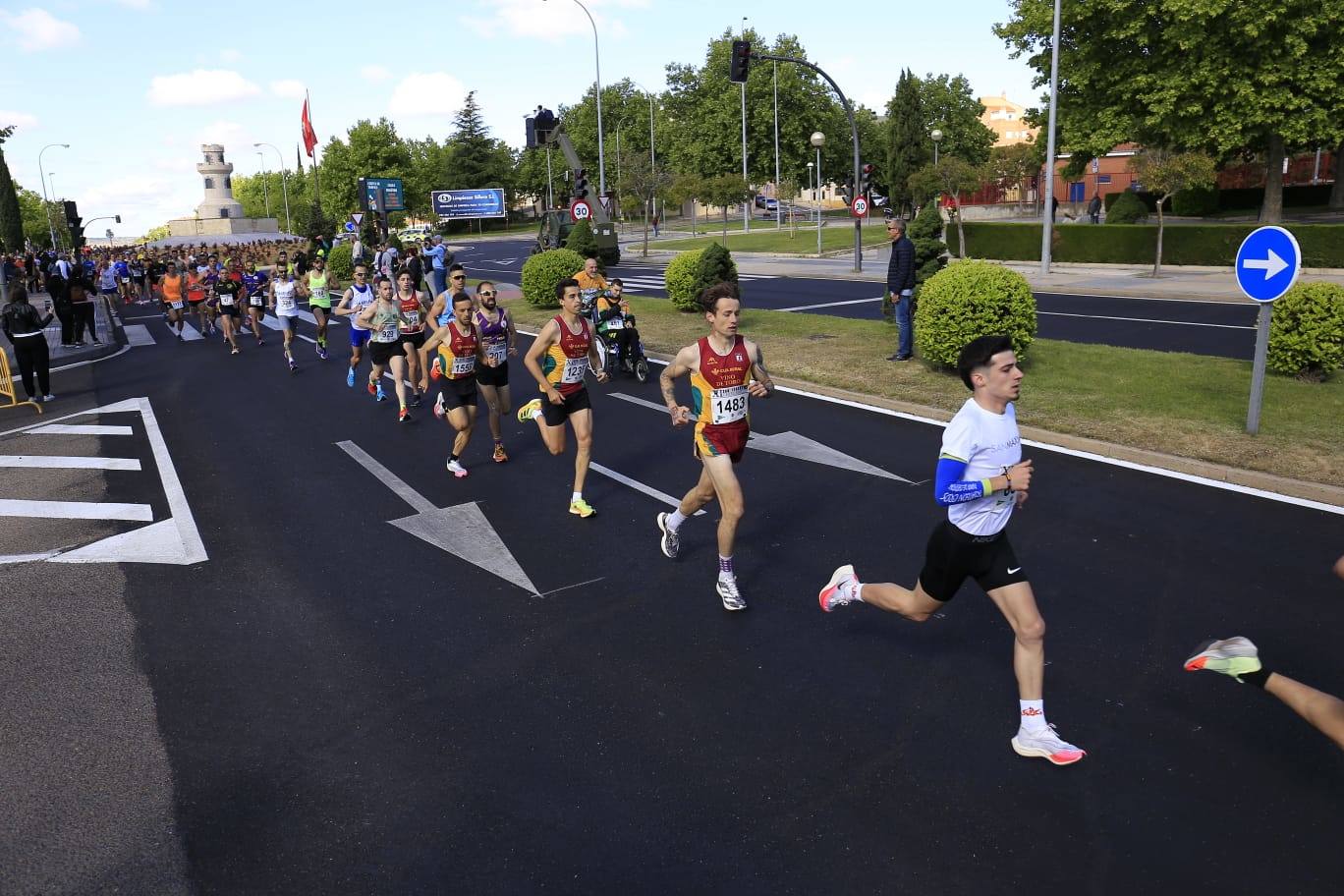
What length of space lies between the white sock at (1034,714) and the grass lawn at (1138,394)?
519cm

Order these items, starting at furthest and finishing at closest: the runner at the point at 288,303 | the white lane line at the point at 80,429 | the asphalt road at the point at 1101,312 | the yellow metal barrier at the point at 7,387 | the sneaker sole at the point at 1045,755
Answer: the runner at the point at 288,303 → the asphalt road at the point at 1101,312 → the yellow metal barrier at the point at 7,387 → the white lane line at the point at 80,429 → the sneaker sole at the point at 1045,755

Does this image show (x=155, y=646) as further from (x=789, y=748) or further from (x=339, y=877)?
(x=789, y=748)

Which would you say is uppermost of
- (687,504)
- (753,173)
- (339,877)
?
(753,173)

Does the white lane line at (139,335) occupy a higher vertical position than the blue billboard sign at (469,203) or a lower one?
lower

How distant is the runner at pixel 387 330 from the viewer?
41.0ft

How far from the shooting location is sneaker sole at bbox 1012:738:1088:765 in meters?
4.52

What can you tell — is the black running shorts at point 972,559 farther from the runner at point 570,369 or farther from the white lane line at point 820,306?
the white lane line at point 820,306

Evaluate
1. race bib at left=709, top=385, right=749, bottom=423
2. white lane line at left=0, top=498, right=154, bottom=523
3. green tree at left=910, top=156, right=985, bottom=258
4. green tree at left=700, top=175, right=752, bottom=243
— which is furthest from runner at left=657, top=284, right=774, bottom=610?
green tree at left=700, top=175, right=752, bottom=243

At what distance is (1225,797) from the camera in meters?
4.24

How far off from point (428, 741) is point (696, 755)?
136cm

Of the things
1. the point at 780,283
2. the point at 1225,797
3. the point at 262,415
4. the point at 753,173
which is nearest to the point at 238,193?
the point at 753,173

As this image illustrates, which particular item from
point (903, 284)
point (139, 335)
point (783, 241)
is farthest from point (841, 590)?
point (783, 241)

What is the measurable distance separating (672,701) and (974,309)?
8689mm

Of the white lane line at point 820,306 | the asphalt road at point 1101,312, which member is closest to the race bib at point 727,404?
the asphalt road at point 1101,312
